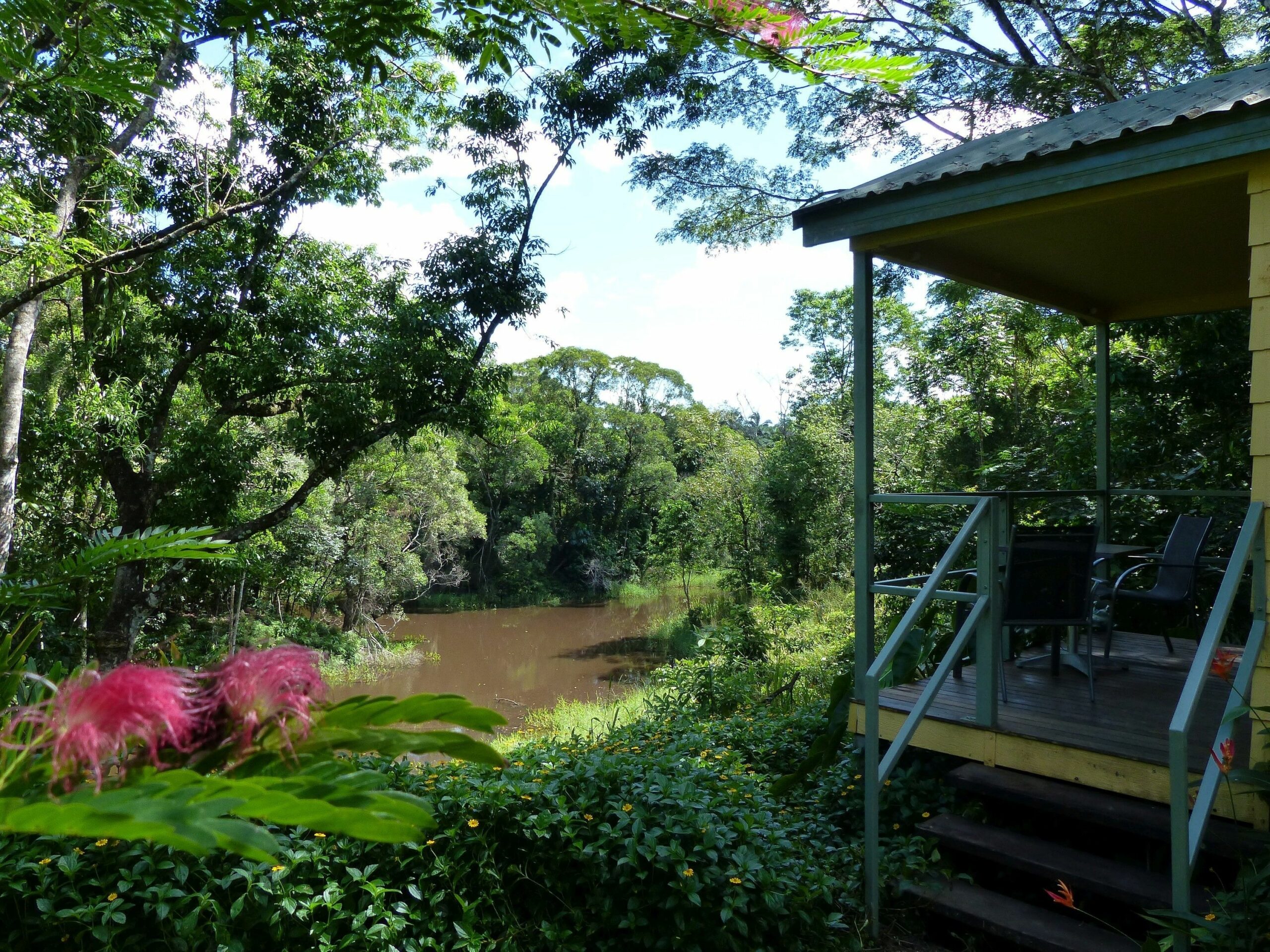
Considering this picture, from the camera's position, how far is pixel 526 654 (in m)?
19.5

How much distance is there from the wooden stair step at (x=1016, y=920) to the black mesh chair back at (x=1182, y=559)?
2.15 m

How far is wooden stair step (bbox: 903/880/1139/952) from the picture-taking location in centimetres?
285

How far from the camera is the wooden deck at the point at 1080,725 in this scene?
3.36 meters

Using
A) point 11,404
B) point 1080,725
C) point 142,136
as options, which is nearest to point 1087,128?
point 1080,725

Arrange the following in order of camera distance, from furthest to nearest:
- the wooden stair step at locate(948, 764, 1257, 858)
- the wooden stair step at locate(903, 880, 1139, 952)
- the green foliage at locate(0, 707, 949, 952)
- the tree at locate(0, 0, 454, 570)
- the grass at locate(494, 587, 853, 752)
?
the grass at locate(494, 587, 853, 752), the wooden stair step at locate(948, 764, 1257, 858), the wooden stair step at locate(903, 880, 1139, 952), the green foliage at locate(0, 707, 949, 952), the tree at locate(0, 0, 454, 570)

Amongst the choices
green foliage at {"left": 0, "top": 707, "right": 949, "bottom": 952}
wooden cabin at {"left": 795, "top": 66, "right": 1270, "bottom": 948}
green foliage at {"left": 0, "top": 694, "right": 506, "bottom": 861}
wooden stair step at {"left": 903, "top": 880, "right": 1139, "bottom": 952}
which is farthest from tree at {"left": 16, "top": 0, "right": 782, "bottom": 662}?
green foliage at {"left": 0, "top": 694, "right": 506, "bottom": 861}

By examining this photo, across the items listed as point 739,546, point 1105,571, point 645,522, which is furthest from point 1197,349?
point 645,522

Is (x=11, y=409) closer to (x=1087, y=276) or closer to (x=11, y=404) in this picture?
(x=11, y=404)

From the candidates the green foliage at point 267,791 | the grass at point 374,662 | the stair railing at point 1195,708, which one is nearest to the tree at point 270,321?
the grass at point 374,662

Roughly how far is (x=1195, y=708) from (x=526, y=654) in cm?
1750

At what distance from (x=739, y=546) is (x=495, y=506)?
40.9 ft

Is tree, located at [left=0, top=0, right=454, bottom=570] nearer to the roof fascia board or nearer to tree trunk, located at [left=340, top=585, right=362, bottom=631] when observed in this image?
the roof fascia board

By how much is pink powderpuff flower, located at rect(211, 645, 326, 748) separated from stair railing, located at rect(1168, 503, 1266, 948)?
2689mm

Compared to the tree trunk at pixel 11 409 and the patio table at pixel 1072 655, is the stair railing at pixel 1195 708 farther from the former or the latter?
the tree trunk at pixel 11 409
